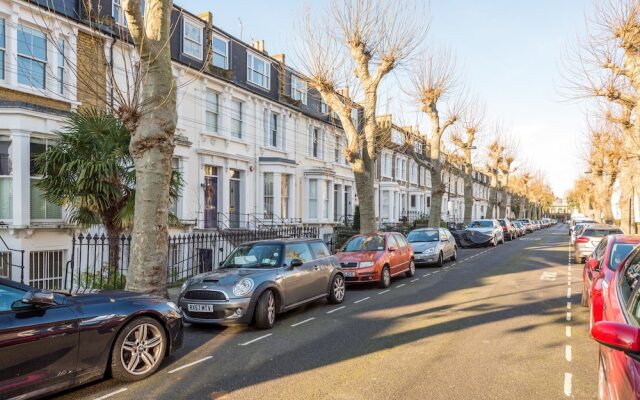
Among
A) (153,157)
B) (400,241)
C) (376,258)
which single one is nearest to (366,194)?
(400,241)

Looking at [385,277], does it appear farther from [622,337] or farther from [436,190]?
[436,190]

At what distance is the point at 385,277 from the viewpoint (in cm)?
1319

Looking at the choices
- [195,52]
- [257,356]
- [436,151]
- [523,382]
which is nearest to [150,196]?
[257,356]

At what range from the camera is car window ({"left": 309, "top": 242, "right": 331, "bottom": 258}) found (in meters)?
10.3

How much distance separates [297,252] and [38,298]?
5.48 m

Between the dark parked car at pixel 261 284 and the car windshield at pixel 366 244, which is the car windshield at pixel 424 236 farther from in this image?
the dark parked car at pixel 261 284

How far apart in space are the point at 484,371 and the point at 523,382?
484 mm

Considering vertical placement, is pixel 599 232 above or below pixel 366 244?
above

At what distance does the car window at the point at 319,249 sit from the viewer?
10344 mm

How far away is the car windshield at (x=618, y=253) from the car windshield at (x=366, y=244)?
248 inches

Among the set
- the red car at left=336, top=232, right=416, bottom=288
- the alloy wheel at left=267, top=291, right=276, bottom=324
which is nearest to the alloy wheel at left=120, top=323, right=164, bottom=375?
the alloy wheel at left=267, top=291, right=276, bottom=324

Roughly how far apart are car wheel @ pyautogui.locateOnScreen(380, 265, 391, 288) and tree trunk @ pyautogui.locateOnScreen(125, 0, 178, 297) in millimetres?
6073

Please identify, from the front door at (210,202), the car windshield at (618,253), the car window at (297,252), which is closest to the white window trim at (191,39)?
the front door at (210,202)

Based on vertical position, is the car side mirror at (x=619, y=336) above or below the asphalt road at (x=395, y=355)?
above
